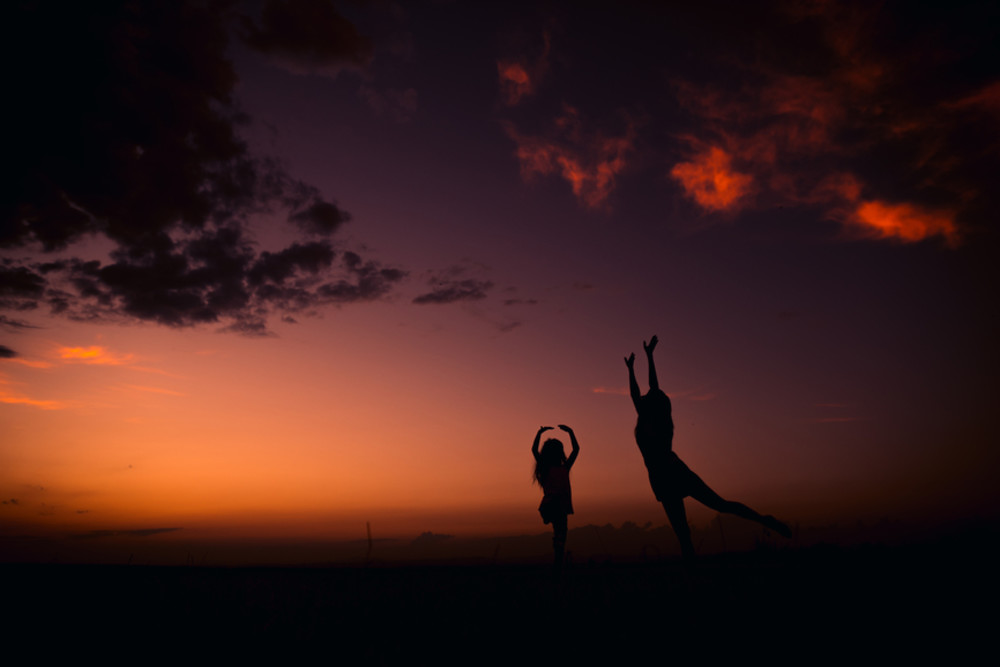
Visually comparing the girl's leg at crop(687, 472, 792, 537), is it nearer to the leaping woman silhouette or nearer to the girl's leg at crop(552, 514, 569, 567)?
the leaping woman silhouette

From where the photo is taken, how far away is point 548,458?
9586 mm

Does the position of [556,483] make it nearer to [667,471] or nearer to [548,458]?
[548,458]

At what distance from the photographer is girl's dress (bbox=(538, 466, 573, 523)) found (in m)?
9.14

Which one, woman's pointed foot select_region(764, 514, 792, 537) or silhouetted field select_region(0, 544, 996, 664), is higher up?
woman's pointed foot select_region(764, 514, 792, 537)

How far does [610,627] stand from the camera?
3.14 metres

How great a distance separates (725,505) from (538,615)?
15.3 feet

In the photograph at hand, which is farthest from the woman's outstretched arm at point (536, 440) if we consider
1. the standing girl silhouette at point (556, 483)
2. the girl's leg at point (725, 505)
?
the girl's leg at point (725, 505)

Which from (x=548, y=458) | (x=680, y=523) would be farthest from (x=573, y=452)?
(x=680, y=523)

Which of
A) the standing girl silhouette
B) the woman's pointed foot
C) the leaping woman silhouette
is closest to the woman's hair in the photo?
the standing girl silhouette

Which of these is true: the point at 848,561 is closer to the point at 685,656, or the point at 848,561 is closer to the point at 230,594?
the point at 685,656

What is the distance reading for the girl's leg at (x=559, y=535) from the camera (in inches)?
347

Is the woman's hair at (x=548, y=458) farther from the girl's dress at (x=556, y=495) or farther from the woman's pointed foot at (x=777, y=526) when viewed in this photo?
the woman's pointed foot at (x=777, y=526)

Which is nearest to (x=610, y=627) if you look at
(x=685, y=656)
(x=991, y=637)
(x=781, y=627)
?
(x=685, y=656)

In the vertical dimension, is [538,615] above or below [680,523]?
below
